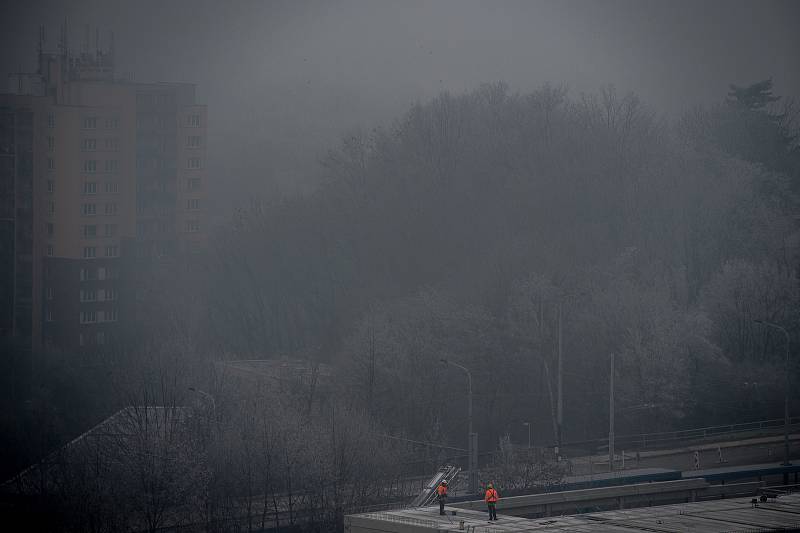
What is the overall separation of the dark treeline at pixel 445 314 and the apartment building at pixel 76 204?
2.14 meters

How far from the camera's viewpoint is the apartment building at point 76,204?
A: 1951 inches

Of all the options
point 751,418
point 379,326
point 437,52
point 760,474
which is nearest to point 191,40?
point 437,52

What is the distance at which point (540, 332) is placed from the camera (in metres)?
40.4

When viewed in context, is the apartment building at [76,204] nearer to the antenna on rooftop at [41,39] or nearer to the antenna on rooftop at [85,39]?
the antenna on rooftop at [41,39]

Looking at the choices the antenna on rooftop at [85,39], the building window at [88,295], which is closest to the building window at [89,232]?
the building window at [88,295]

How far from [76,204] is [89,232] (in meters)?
1.31

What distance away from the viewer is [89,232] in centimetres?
5097

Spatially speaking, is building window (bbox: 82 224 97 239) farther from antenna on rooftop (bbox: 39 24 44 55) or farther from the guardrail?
the guardrail

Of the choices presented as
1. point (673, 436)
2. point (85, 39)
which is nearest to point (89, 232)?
point (85, 39)

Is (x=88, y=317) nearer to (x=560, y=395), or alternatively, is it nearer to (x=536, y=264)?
(x=536, y=264)

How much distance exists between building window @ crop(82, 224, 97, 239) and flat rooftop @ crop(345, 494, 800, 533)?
33.6 metres

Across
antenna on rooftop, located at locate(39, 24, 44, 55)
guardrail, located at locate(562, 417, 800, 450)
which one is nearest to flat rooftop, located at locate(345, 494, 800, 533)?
guardrail, located at locate(562, 417, 800, 450)

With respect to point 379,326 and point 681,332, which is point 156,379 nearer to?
point 379,326

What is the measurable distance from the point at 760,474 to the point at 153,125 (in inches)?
1336
